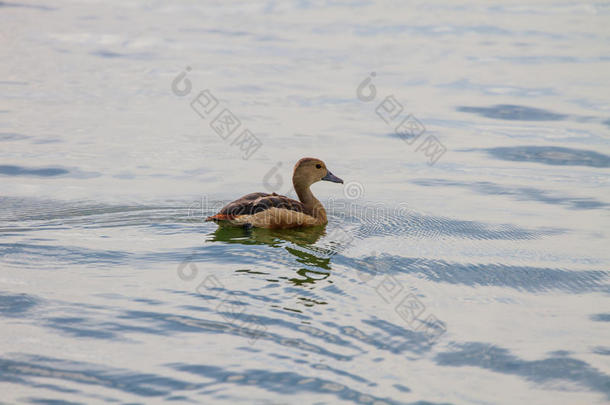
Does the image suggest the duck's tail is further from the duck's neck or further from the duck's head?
the duck's head

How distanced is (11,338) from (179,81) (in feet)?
41.0

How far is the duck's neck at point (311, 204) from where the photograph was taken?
1039cm

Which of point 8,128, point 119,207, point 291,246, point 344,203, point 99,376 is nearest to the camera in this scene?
point 99,376

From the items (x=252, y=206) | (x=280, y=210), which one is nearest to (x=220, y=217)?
(x=252, y=206)

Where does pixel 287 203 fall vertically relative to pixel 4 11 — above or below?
below

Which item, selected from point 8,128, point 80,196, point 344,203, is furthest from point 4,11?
point 344,203

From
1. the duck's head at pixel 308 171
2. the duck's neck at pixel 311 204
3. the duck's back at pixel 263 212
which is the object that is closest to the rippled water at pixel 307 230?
the duck's back at pixel 263 212

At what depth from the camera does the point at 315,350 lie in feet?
21.1

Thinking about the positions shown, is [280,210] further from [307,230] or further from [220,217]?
[220,217]

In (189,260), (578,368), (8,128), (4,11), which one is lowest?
(578,368)

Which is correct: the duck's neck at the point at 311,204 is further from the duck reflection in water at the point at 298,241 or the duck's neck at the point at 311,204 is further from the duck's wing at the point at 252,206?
the duck's wing at the point at 252,206

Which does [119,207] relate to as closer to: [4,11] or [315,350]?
[315,350]

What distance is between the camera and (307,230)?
33.1 ft

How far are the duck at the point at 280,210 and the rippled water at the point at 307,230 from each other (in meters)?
0.18
